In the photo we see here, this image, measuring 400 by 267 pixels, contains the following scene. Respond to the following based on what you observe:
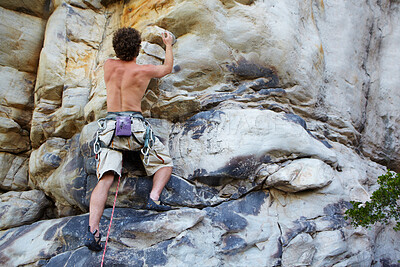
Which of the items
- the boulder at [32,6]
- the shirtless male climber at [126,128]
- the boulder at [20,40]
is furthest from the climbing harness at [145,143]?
the boulder at [32,6]

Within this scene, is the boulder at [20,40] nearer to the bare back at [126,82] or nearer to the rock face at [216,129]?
the rock face at [216,129]

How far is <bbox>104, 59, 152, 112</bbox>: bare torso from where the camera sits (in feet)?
12.7

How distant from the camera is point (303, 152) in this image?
14.0 feet

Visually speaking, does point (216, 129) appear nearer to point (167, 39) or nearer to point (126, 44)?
point (167, 39)

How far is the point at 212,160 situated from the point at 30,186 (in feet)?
11.4

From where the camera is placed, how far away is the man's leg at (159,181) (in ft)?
11.9

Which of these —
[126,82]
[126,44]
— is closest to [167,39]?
[126,44]

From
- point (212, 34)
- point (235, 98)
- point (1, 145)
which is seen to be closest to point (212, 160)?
point (235, 98)

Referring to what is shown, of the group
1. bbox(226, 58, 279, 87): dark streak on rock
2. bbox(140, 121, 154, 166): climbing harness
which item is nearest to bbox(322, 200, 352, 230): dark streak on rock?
bbox(226, 58, 279, 87): dark streak on rock

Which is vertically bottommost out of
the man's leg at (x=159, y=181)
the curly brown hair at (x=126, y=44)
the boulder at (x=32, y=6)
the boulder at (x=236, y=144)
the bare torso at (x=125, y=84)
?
the man's leg at (x=159, y=181)

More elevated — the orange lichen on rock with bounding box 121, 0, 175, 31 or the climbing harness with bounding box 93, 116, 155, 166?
the orange lichen on rock with bounding box 121, 0, 175, 31

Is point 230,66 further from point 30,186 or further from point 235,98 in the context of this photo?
point 30,186

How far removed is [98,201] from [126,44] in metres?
1.79

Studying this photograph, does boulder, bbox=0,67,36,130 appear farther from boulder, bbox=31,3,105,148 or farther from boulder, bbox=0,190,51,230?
boulder, bbox=0,190,51,230
